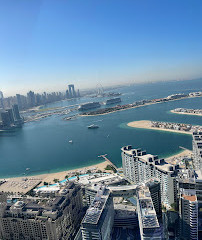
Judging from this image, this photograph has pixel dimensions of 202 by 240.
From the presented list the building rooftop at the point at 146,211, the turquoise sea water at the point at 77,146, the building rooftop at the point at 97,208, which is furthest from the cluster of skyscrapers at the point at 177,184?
the turquoise sea water at the point at 77,146

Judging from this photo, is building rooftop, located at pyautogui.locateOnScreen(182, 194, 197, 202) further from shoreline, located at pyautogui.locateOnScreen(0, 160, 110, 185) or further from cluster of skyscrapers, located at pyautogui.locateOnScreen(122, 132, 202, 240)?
shoreline, located at pyautogui.locateOnScreen(0, 160, 110, 185)

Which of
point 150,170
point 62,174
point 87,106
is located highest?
point 87,106

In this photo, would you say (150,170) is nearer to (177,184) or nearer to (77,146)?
(177,184)

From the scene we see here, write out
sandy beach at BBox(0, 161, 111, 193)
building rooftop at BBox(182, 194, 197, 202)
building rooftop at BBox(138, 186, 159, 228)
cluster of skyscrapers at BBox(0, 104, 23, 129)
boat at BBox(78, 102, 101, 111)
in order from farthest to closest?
boat at BBox(78, 102, 101, 111)
cluster of skyscrapers at BBox(0, 104, 23, 129)
sandy beach at BBox(0, 161, 111, 193)
building rooftop at BBox(182, 194, 197, 202)
building rooftop at BBox(138, 186, 159, 228)

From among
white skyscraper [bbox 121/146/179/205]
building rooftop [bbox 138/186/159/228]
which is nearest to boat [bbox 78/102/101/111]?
white skyscraper [bbox 121/146/179/205]

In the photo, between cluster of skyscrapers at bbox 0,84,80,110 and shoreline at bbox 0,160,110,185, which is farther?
cluster of skyscrapers at bbox 0,84,80,110

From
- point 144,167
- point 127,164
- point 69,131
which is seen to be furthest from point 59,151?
point 144,167

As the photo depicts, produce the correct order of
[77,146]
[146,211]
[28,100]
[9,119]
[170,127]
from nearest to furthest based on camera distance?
[146,211]
[77,146]
[170,127]
[9,119]
[28,100]

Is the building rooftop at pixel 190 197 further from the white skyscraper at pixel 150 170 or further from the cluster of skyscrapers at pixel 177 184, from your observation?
the white skyscraper at pixel 150 170

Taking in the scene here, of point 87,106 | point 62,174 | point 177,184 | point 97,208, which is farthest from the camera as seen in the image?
point 87,106

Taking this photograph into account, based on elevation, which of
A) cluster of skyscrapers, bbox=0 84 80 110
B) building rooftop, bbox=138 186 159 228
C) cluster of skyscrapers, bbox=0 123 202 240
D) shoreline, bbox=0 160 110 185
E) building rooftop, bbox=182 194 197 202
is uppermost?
cluster of skyscrapers, bbox=0 84 80 110

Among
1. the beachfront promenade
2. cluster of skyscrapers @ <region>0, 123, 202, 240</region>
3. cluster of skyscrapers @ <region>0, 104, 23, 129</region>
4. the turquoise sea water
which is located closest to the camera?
cluster of skyscrapers @ <region>0, 123, 202, 240</region>

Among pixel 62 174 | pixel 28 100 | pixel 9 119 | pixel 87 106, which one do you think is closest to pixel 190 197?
pixel 62 174
